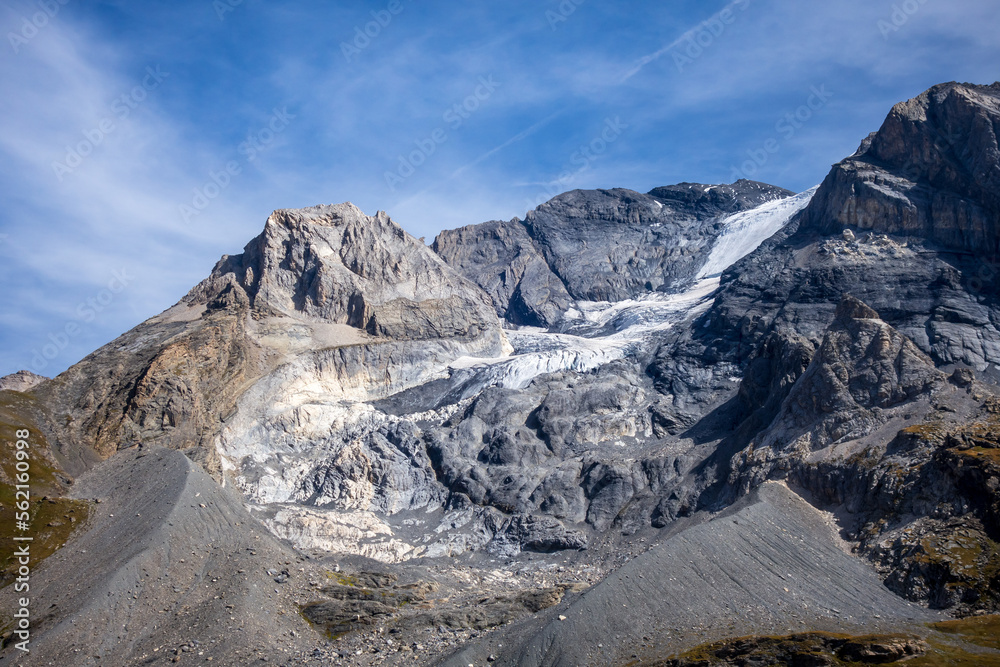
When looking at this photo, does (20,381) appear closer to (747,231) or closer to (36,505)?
(36,505)

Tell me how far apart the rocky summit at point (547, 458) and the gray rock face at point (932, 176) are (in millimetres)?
411

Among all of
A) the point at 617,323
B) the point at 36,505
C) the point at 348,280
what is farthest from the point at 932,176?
the point at 36,505

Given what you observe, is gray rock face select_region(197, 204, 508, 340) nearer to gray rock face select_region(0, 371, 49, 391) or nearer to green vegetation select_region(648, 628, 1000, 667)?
gray rock face select_region(0, 371, 49, 391)

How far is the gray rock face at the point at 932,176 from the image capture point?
93375mm

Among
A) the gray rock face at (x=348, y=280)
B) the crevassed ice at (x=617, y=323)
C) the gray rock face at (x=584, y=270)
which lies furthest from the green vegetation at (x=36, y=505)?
the gray rock face at (x=584, y=270)

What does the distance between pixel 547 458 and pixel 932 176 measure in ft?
215

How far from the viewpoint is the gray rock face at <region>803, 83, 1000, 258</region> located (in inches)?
3676

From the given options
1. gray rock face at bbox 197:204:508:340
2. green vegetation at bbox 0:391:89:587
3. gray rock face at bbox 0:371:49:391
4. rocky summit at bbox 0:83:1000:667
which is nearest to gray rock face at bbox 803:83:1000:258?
rocky summit at bbox 0:83:1000:667

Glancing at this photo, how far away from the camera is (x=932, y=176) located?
4016 inches

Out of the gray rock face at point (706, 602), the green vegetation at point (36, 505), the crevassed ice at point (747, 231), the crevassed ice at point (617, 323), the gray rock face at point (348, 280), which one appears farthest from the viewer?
A: the crevassed ice at point (747, 231)

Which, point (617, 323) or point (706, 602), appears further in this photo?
point (617, 323)

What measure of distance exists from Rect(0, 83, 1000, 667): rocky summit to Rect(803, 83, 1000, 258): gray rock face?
1.35 ft

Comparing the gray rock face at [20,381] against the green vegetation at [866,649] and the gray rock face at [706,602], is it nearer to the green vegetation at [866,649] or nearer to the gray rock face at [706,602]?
the gray rock face at [706,602]

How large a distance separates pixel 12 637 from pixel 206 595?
10.9 meters
